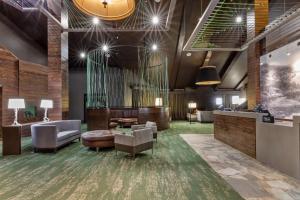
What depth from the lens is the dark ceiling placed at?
873cm

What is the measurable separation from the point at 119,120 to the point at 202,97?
7.96 metres

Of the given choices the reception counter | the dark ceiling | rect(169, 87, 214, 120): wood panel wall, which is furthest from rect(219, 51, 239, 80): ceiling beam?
the reception counter

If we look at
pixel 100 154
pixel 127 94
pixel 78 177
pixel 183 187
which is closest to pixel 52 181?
pixel 78 177

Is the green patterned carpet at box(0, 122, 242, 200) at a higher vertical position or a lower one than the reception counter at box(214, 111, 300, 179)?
lower

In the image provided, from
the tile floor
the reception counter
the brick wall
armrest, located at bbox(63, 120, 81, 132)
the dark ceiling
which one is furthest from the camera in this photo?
the dark ceiling

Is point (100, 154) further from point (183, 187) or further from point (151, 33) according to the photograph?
point (151, 33)

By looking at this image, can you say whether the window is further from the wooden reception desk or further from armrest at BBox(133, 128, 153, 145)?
armrest at BBox(133, 128, 153, 145)

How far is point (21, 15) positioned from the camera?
28.6 ft

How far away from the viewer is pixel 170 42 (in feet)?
34.9

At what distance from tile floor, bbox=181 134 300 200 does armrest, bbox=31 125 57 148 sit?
3.90 m

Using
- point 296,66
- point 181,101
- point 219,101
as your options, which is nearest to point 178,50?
point 181,101

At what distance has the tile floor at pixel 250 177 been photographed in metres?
2.85

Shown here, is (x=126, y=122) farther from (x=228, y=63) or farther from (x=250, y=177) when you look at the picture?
(x=228, y=63)

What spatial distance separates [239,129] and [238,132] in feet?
0.39
